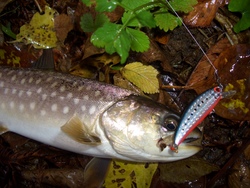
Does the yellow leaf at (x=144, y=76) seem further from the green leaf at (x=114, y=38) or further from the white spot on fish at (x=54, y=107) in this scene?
the white spot on fish at (x=54, y=107)

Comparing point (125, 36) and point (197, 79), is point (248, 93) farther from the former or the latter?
point (125, 36)

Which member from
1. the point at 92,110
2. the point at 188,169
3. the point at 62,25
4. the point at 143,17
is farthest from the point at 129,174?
the point at 62,25

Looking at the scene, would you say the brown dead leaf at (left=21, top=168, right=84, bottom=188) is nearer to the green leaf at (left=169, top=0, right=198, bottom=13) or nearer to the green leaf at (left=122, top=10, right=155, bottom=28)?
the green leaf at (left=122, top=10, right=155, bottom=28)

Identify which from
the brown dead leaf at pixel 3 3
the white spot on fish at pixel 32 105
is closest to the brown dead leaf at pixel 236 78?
the white spot on fish at pixel 32 105

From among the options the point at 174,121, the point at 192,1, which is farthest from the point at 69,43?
the point at 174,121

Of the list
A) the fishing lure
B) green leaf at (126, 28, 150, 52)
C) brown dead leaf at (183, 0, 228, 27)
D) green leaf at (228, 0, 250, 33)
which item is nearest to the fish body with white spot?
the fishing lure

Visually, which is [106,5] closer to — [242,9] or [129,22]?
[129,22]
